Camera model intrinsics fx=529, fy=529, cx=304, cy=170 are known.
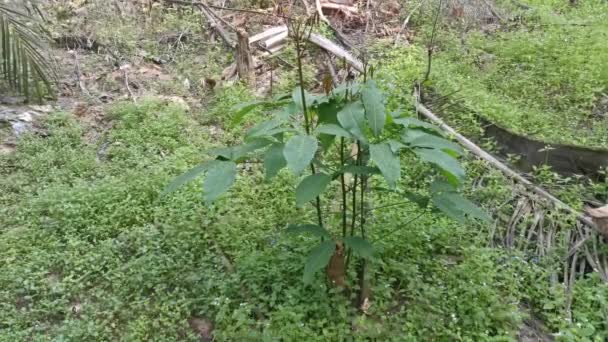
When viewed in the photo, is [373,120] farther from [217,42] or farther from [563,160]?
[217,42]

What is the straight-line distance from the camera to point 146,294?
3.10 meters

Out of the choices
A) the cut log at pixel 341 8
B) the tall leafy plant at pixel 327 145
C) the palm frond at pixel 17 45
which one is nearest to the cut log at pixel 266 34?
the cut log at pixel 341 8

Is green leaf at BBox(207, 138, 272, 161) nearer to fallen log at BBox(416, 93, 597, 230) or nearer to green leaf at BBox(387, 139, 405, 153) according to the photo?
green leaf at BBox(387, 139, 405, 153)

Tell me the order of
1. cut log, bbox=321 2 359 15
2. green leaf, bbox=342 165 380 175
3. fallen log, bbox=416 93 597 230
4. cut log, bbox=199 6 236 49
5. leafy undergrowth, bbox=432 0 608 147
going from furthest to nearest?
cut log, bbox=321 2 359 15 → cut log, bbox=199 6 236 49 → leafy undergrowth, bbox=432 0 608 147 → fallen log, bbox=416 93 597 230 → green leaf, bbox=342 165 380 175

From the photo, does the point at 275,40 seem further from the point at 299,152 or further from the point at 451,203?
the point at 299,152

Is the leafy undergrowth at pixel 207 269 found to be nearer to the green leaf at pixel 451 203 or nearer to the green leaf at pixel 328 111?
the green leaf at pixel 451 203

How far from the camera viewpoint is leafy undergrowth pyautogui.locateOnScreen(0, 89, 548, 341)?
2.78m

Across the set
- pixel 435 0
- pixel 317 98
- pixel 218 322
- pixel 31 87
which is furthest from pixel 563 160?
pixel 31 87

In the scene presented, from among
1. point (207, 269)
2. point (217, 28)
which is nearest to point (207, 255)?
point (207, 269)

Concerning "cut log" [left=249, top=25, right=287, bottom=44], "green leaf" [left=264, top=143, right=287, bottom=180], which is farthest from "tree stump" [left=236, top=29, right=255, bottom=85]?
"green leaf" [left=264, top=143, right=287, bottom=180]

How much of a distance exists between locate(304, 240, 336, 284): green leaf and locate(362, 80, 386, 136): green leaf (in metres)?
0.68

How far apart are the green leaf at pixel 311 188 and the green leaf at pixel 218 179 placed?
30 cm

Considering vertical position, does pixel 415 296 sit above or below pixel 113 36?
below

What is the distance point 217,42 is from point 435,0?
10.8ft
